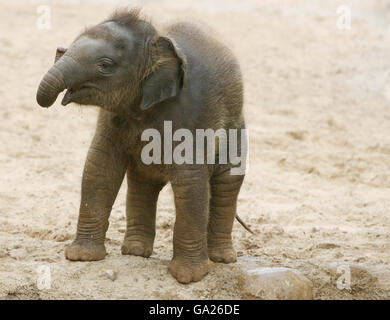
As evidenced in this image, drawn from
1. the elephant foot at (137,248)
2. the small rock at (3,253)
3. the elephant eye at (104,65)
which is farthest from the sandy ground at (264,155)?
the elephant eye at (104,65)

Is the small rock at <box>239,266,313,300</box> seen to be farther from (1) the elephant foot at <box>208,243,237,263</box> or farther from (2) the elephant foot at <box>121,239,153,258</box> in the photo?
(2) the elephant foot at <box>121,239,153,258</box>

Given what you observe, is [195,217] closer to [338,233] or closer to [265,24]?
[338,233]

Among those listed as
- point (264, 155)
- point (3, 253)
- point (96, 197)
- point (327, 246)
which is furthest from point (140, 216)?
point (264, 155)

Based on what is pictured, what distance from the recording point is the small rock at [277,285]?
187 inches

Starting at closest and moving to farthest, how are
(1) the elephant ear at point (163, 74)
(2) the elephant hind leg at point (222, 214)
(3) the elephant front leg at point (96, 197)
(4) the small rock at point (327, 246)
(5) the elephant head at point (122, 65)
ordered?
1. (5) the elephant head at point (122, 65)
2. (1) the elephant ear at point (163, 74)
3. (3) the elephant front leg at point (96, 197)
4. (2) the elephant hind leg at point (222, 214)
5. (4) the small rock at point (327, 246)

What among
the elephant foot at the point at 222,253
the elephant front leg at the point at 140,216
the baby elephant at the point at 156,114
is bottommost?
the elephant foot at the point at 222,253

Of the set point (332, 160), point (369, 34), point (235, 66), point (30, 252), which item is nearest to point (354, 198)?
point (332, 160)

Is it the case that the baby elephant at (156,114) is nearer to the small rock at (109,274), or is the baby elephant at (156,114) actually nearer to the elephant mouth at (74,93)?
the elephant mouth at (74,93)

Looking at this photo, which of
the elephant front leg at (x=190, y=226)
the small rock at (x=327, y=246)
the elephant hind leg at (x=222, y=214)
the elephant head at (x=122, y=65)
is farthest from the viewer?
the small rock at (x=327, y=246)

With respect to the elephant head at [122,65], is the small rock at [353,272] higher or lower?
lower

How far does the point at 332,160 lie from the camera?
8.80 meters

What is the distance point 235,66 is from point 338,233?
2.09 m

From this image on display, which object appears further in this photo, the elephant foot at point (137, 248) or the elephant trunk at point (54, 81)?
the elephant foot at point (137, 248)
